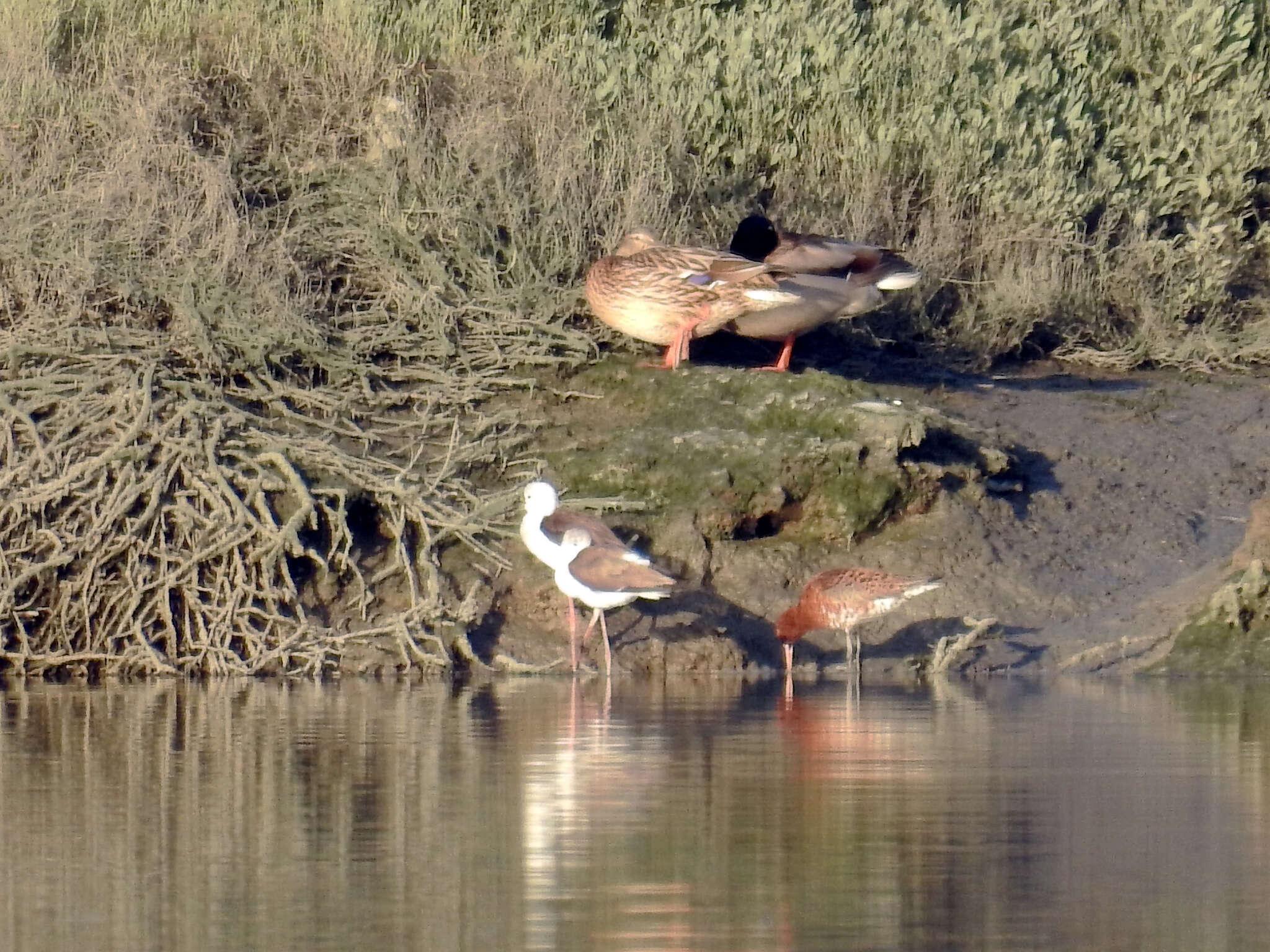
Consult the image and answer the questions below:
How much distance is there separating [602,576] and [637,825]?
13.6ft

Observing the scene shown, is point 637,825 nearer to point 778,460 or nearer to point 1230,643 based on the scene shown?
point 1230,643

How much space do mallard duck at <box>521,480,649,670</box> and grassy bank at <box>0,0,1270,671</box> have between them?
1.68ft

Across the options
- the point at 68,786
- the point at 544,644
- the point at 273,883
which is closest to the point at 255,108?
the point at 544,644

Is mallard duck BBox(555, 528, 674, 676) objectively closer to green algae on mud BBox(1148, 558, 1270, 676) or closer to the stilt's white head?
the stilt's white head

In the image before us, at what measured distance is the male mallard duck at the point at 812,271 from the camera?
13367 millimetres

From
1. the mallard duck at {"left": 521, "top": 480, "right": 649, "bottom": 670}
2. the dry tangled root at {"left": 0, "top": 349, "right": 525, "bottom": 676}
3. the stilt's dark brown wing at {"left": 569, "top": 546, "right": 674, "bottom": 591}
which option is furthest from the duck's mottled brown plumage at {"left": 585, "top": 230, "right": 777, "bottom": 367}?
the stilt's dark brown wing at {"left": 569, "top": 546, "right": 674, "bottom": 591}

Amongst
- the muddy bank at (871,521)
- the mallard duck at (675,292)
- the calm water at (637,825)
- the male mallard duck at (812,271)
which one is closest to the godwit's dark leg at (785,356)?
the male mallard duck at (812,271)

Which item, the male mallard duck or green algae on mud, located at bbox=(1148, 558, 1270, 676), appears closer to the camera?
green algae on mud, located at bbox=(1148, 558, 1270, 676)

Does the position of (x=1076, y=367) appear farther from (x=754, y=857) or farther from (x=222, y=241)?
(x=754, y=857)

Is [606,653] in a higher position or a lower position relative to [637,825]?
higher

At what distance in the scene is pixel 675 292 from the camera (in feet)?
42.7

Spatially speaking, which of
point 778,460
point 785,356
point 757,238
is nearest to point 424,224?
point 757,238

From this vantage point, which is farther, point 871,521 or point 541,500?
point 871,521

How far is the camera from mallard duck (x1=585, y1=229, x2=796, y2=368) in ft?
42.4
